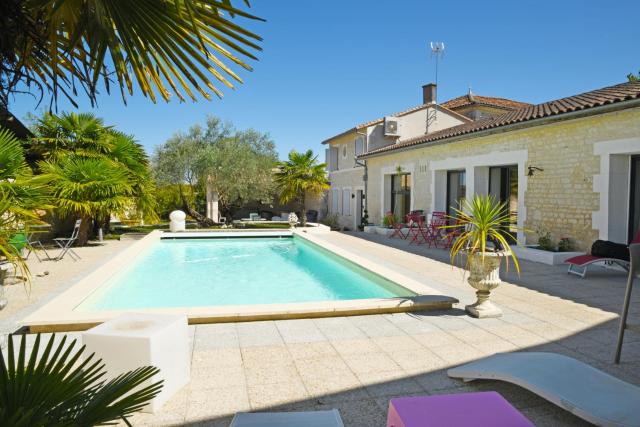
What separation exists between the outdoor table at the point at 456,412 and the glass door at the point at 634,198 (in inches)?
345

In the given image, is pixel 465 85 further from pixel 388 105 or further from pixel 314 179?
pixel 314 179

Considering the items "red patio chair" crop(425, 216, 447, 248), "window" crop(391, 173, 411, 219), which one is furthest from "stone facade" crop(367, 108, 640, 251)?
"window" crop(391, 173, 411, 219)

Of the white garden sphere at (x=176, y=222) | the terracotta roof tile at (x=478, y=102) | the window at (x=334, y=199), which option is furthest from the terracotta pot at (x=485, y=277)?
the terracotta roof tile at (x=478, y=102)

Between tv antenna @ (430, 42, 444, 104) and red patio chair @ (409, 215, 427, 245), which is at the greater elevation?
tv antenna @ (430, 42, 444, 104)

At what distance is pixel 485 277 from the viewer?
562 centimetres

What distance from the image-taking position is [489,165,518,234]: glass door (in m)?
12.9

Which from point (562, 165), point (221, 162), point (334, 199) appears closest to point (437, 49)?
point (334, 199)

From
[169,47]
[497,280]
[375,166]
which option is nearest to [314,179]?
[375,166]

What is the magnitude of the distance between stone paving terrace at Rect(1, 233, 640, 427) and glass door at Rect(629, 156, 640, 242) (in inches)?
120

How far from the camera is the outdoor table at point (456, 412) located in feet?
7.57

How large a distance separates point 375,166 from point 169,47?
1853 cm

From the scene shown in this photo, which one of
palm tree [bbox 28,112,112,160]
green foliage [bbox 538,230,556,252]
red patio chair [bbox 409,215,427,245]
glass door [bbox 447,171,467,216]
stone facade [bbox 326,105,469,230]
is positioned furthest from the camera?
stone facade [bbox 326,105,469,230]

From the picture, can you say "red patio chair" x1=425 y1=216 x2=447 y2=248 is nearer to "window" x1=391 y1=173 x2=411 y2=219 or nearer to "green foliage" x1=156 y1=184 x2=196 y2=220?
"window" x1=391 y1=173 x2=411 y2=219

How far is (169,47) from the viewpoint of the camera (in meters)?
2.33
